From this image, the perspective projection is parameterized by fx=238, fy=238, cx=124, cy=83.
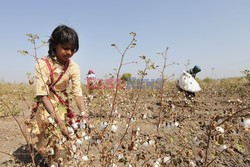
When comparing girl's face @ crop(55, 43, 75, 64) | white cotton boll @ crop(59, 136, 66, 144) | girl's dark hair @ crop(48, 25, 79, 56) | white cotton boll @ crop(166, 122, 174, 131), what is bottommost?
white cotton boll @ crop(59, 136, 66, 144)

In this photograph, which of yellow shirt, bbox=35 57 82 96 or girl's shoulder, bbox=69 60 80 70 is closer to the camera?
yellow shirt, bbox=35 57 82 96

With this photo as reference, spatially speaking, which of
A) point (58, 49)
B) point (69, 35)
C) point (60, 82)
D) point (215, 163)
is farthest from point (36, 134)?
point (215, 163)

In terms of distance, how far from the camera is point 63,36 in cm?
238

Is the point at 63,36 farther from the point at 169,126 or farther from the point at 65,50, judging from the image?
the point at 169,126

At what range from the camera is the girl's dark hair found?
2377 millimetres

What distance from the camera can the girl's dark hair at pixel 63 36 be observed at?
2.38 m

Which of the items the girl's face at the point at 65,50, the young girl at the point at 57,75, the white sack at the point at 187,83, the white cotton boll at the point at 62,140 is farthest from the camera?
the white sack at the point at 187,83

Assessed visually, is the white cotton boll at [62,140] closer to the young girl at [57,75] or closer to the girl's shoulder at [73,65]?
the young girl at [57,75]

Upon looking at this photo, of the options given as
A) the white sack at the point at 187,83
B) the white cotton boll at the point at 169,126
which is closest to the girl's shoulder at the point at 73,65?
the white cotton boll at the point at 169,126

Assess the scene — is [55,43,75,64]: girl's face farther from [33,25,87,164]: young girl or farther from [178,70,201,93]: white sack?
[178,70,201,93]: white sack

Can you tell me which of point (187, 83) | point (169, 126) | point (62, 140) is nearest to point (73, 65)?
point (62, 140)

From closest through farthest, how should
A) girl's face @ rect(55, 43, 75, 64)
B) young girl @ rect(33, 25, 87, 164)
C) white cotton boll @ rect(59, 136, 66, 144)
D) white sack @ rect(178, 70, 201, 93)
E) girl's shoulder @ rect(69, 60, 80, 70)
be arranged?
white cotton boll @ rect(59, 136, 66, 144)
young girl @ rect(33, 25, 87, 164)
girl's face @ rect(55, 43, 75, 64)
girl's shoulder @ rect(69, 60, 80, 70)
white sack @ rect(178, 70, 201, 93)

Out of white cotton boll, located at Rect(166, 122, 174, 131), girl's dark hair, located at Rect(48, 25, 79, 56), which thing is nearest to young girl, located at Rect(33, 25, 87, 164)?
girl's dark hair, located at Rect(48, 25, 79, 56)

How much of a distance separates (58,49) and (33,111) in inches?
28.3
